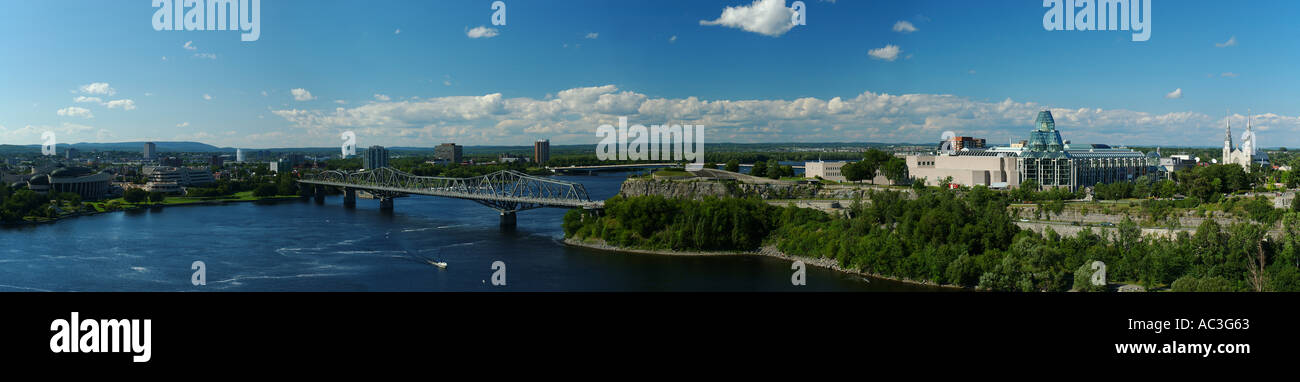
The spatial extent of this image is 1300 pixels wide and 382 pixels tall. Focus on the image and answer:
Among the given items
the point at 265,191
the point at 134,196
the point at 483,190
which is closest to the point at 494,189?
the point at 483,190

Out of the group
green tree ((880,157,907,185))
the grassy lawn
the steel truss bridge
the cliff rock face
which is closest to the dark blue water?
the steel truss bridge

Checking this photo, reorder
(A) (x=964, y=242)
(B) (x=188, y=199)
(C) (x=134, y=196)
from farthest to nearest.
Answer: (B) (x=188, y=199) → (C) (x=134, y=196) → (A) (x=964, y=242)

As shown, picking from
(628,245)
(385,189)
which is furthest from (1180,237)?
(385,189)

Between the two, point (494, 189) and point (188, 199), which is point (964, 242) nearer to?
point (494, 189)

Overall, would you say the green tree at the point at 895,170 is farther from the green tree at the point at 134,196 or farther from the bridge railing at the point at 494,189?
the green tree at the point at 134,196

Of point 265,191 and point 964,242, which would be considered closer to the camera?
point 964,242

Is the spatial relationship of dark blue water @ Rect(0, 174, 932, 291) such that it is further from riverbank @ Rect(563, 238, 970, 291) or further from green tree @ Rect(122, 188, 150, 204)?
green tree @ Rect(122, 188, 150, 204)
